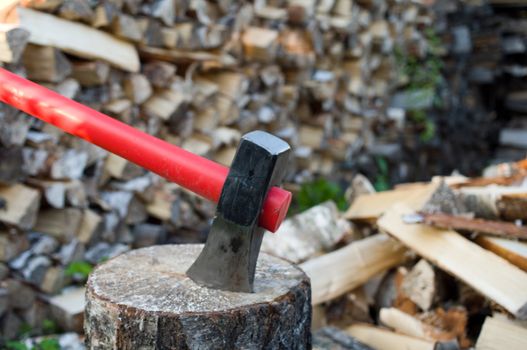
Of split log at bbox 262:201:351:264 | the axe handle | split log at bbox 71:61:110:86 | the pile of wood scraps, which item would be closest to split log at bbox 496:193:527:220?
the pile of wood scraps

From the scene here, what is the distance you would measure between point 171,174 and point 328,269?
116cm

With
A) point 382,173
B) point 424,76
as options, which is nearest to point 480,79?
point 424,76

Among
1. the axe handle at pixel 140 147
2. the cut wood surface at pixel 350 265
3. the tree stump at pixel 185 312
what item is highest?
the axe handle at pixel 140 147

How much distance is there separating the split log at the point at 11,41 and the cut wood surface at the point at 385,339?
1.77 metres

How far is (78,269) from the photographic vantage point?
3.02 m

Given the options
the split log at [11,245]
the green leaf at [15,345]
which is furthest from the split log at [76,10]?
the green leaf at [15,345]

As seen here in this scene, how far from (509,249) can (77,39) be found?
2105mm

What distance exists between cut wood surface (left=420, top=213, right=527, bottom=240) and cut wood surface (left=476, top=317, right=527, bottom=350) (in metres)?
0.37

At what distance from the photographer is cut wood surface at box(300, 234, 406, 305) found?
106 inches

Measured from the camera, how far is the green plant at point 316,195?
4.79m

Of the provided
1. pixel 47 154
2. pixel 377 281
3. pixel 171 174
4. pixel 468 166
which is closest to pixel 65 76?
pixel 47 154

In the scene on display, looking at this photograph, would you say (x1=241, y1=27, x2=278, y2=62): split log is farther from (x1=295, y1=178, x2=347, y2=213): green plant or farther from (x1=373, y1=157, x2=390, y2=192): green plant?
(x1=373, y1=157, x2=390, y2=192): green plant

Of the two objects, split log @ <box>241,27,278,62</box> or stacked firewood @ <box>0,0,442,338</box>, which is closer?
stacked firewood @ <box>0,0,442,338</box>

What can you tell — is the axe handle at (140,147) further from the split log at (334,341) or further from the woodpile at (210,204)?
the split log at (334,341)
